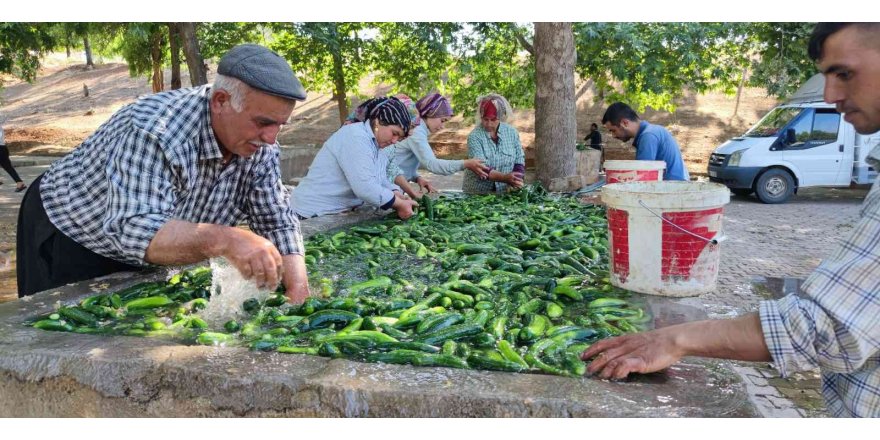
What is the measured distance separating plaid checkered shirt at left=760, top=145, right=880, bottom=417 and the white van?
14.7 meters

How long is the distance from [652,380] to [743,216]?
11473mm

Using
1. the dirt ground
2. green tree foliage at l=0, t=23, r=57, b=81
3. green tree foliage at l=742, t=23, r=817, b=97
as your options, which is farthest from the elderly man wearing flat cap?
the dirt ground

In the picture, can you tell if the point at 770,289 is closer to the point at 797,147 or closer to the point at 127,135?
the point at 127,135

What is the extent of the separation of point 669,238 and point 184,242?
2.93 meters

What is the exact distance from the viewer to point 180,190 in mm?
3602

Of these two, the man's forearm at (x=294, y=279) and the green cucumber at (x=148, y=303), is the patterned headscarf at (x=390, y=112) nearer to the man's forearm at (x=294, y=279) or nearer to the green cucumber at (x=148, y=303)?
the man's forearm at (x=294, y=279)

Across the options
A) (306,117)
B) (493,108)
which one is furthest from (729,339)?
(306,117)

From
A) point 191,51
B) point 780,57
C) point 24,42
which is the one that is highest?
point 24,42

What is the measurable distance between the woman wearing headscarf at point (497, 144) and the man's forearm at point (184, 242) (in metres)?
5.85

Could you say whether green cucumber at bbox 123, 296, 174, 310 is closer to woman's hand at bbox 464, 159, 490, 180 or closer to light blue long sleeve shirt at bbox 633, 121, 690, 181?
woman's hand at bbox 464, 159, 490, 180

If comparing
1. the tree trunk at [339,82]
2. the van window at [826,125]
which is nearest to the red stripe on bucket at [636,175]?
the van window at [826,125]

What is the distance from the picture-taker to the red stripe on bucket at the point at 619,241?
444 cm

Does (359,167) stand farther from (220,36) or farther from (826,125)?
(220,36)

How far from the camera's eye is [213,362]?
283 centimetres
